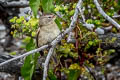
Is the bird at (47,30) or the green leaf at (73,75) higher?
the bird at (47,30)

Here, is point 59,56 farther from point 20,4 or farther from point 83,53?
point 20,4

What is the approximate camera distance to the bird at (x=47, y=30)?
8.98 feet

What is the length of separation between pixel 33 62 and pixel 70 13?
682 mm

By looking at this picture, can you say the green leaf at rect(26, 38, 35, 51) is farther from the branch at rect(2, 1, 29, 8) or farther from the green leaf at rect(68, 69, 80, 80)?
the branch at rect(2, 1, 29, 8)

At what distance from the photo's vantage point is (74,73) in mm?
3016

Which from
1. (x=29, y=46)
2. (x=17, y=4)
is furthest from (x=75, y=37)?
(x=17, y=4)

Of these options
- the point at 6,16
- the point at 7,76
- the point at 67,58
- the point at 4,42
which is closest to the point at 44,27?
the point at 67,58

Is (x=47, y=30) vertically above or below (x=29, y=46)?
above

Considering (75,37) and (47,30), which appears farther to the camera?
(75,37)

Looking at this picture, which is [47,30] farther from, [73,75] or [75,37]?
[73,75]

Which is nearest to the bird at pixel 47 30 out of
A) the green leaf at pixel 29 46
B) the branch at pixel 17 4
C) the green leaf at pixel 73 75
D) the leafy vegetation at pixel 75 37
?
the leafy vegetation at pixel 75 37

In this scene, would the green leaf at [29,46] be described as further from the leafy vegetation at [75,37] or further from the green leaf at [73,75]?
the green leaf at [73,75]

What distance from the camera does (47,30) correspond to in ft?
9.11

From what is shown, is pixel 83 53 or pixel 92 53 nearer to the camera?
pixel 83 53
